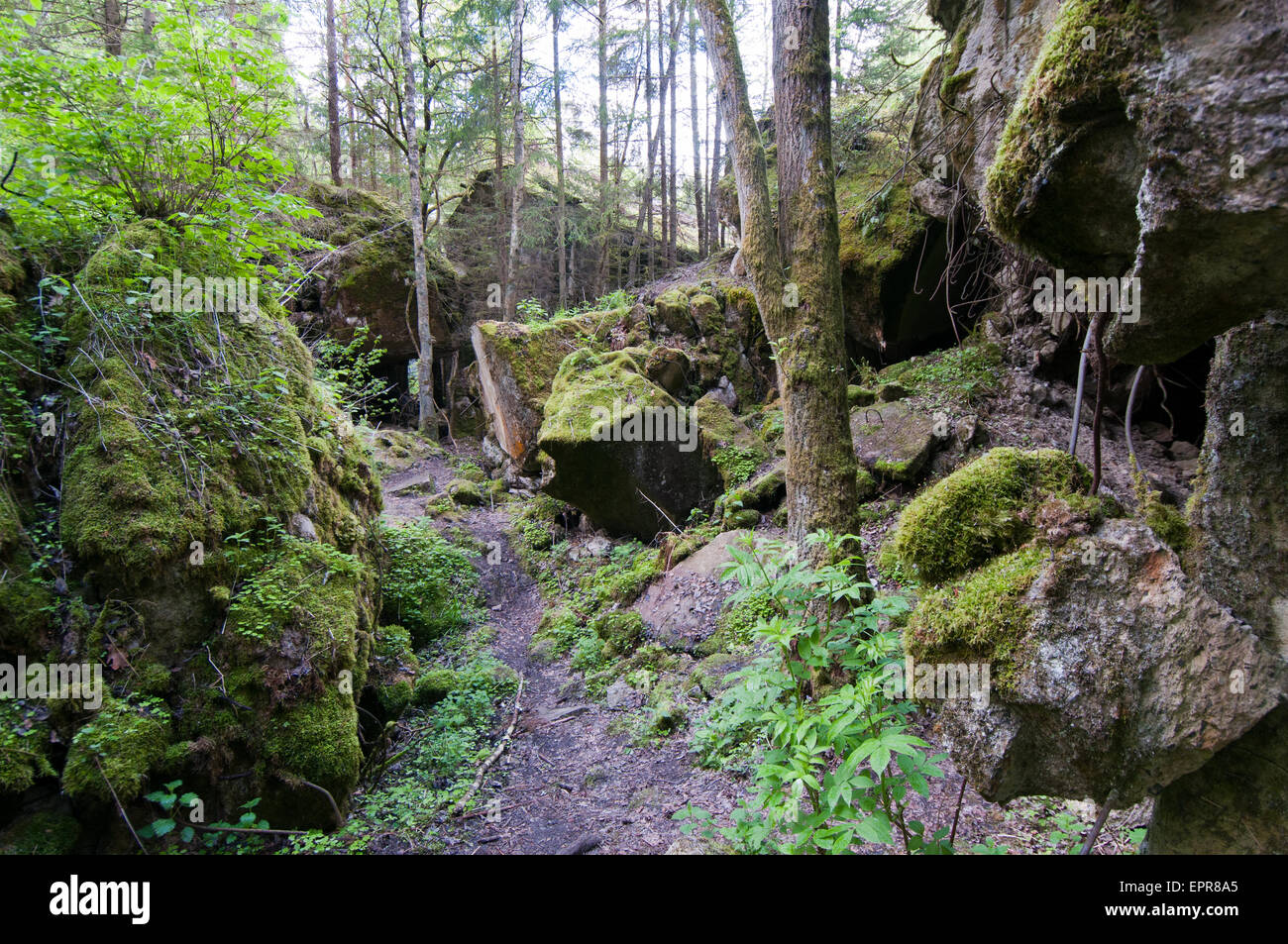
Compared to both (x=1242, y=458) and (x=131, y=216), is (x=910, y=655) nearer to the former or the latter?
(x=1242, y=458)

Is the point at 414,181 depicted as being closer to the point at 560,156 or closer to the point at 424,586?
the point at 560,156

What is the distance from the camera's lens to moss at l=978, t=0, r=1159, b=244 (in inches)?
71.5

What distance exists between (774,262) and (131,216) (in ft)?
19.3

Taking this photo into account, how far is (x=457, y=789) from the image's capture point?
512 cm

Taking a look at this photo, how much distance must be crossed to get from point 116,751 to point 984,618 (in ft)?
17.4

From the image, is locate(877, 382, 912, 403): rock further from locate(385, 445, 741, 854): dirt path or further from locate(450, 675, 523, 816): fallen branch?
locate(450, 675, 523, 816): fallen branch

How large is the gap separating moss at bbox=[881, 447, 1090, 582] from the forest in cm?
2

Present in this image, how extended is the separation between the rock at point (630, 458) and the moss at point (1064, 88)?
686 centimetres

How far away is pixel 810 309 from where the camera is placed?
4.60 m

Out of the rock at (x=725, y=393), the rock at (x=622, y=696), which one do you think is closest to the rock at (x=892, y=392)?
the rock at (x=725, y=393)

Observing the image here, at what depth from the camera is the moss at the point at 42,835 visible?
11.3 ft

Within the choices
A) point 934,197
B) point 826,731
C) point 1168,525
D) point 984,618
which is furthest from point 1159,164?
point 934,197
